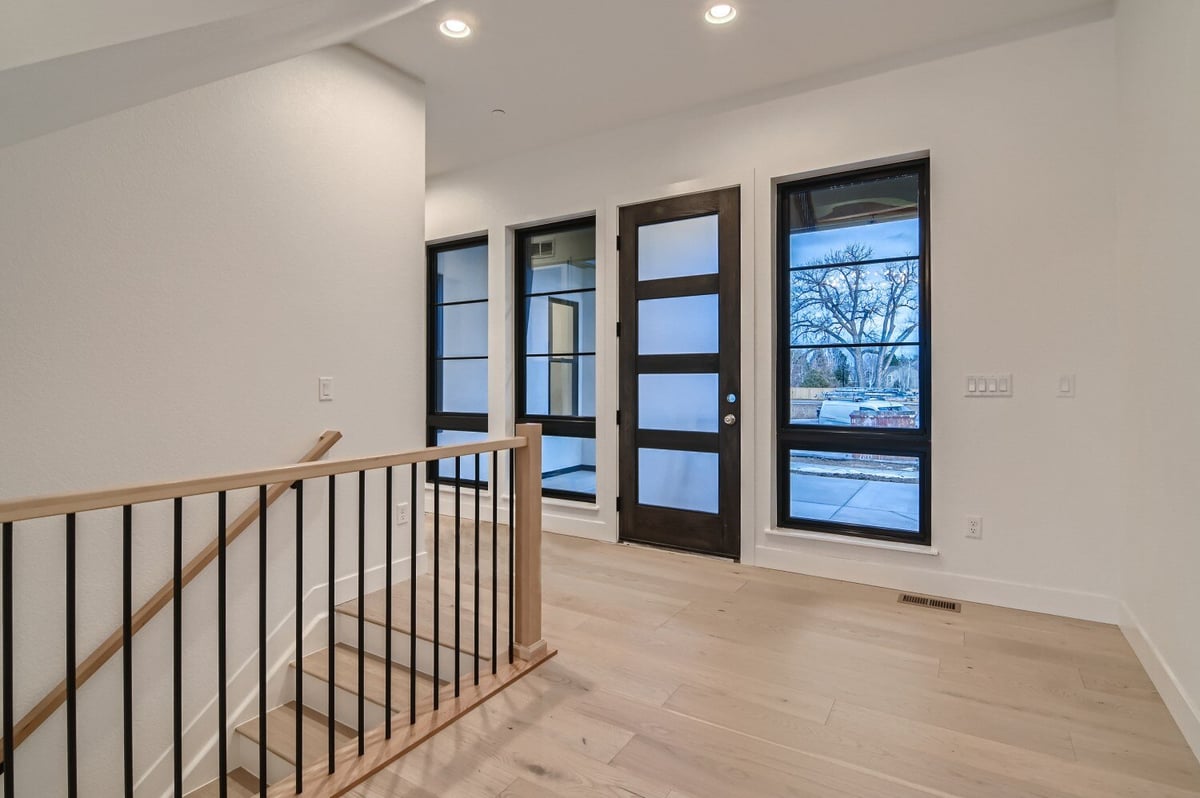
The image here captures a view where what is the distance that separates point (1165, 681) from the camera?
2123 millimetres

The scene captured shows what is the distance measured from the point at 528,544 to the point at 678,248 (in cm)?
233

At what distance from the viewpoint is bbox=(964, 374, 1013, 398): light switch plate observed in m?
3.02

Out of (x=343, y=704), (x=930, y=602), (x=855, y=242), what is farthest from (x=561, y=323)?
(x=930, y=602)

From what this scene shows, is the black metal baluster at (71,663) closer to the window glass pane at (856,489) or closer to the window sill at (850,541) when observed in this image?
the window sill at (850,541)

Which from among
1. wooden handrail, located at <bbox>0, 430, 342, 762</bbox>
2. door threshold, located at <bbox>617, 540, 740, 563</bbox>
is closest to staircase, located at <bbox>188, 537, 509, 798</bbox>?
wooden handrail, located at <bbox>0, 430, 342, 762</bbox>

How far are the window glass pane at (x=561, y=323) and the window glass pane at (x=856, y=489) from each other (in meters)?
1.71

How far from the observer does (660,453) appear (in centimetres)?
406

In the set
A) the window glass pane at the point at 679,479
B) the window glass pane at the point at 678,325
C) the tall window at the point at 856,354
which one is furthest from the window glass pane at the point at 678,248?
the window glass pane at the point at 679,479

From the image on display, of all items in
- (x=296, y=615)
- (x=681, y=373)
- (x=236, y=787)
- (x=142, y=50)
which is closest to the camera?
(x=142, y=50)

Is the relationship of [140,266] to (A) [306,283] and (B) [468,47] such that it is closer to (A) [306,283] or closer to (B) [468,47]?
(A) [306,283]

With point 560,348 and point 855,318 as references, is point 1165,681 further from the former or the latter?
point 560,348

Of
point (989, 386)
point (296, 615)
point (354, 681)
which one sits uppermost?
point (989, 386)

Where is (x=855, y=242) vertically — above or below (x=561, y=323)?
above

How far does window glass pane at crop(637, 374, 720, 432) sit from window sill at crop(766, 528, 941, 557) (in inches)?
29.8
